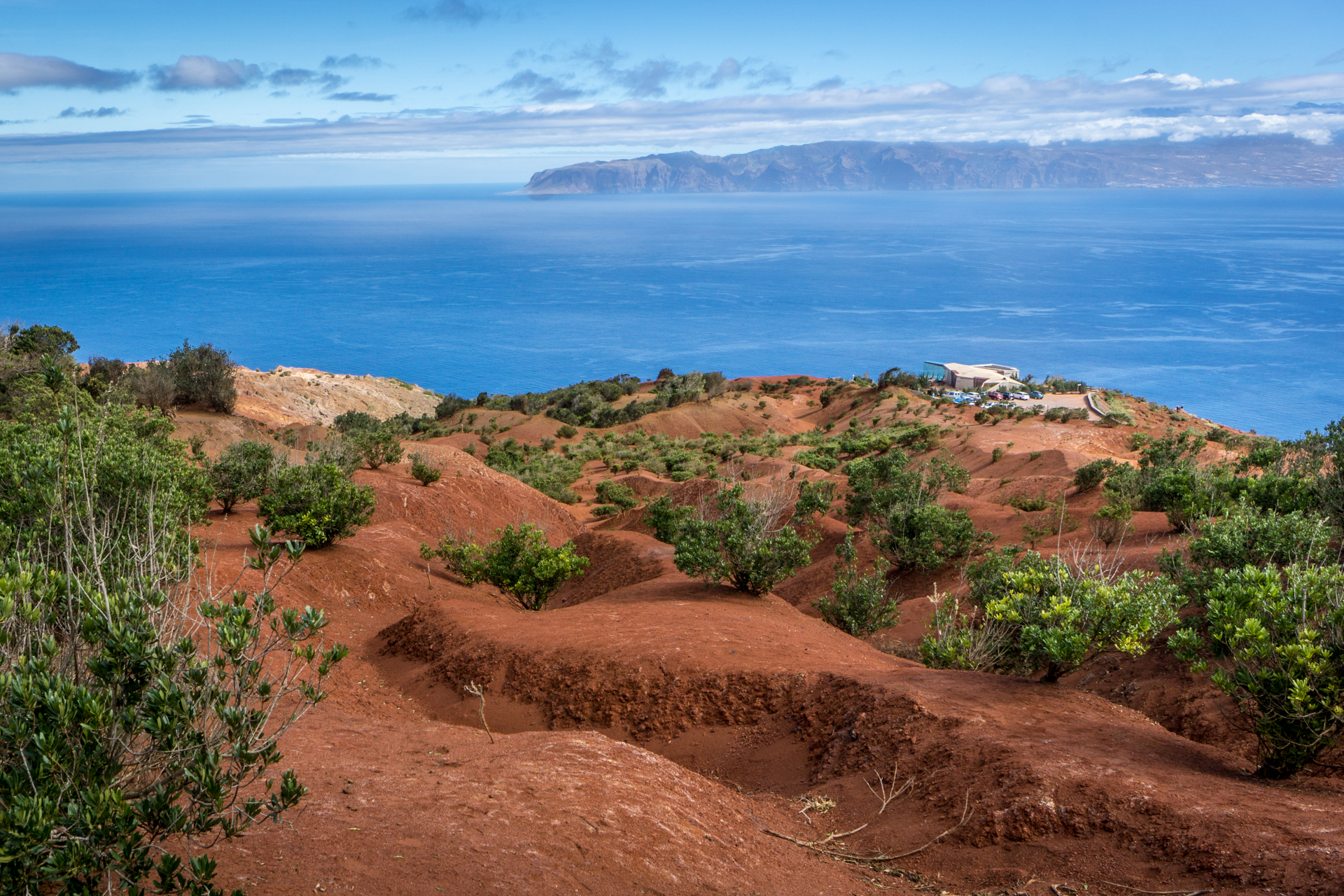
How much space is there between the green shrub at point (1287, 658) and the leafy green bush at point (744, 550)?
234 inches

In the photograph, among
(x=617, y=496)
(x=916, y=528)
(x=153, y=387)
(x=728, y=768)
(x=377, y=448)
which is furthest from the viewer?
(x=153, y=387)

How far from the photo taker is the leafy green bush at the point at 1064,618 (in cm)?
758

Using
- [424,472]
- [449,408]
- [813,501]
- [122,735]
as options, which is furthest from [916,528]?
[449,408]

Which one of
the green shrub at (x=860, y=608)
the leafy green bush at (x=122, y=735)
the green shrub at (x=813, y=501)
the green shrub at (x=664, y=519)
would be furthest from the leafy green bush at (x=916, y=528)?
the leafy green bush at (x=122, y=735)

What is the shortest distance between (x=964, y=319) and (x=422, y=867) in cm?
11042

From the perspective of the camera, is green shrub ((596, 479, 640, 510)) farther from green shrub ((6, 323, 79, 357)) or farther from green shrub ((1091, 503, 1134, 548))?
green shrub ((6, 323, 79, 357))

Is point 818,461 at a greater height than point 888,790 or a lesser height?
lesser

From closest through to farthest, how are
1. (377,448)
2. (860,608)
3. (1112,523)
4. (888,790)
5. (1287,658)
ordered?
(1287,658), (888,790), (860,608), (1112,523), (377,448)

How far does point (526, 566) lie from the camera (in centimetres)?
1324

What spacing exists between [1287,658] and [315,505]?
12600 mm

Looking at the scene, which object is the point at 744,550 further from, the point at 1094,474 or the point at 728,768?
the point at 1094,474

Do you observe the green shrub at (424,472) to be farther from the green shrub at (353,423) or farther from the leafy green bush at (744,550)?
the leafy green bush at (744,550)

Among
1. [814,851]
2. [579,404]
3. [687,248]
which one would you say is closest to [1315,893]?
[814,851]

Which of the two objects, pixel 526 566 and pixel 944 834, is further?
pixel 526 566
